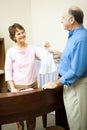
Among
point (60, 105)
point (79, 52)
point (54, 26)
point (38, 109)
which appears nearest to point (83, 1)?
point (54, 26)

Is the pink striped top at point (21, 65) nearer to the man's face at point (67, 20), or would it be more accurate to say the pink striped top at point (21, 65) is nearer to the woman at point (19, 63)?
the woman at point (19, 63)

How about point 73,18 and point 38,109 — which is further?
point 73,18

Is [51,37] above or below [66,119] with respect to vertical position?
above

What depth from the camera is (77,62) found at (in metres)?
1.67

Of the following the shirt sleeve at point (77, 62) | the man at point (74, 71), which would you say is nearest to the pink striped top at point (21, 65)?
the man at point (74, 71)

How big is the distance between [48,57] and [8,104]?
76 centimetres

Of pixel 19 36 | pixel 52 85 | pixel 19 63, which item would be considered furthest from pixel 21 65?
pixel 52 85

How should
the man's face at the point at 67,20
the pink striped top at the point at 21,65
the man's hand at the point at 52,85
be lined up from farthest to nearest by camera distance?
1. the pink striped top at the point at 21,65
2. the man's face at the point at 67,20
3. the man's hand at the point at 52,85

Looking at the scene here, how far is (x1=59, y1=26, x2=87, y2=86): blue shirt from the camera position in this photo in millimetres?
1674

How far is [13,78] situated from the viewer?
2240mm

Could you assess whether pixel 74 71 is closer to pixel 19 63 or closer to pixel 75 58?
pixel 75 58

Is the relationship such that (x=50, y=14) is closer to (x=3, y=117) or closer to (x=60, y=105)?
(x=60, y=105)

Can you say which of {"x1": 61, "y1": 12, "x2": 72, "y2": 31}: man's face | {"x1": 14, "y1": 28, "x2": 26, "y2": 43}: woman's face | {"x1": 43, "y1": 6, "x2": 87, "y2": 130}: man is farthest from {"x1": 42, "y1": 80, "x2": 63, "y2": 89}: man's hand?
{"x1": 14, "y1": 28, "x2": 26, "y2": 43}: woman's face

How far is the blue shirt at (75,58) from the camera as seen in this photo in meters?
1.67
